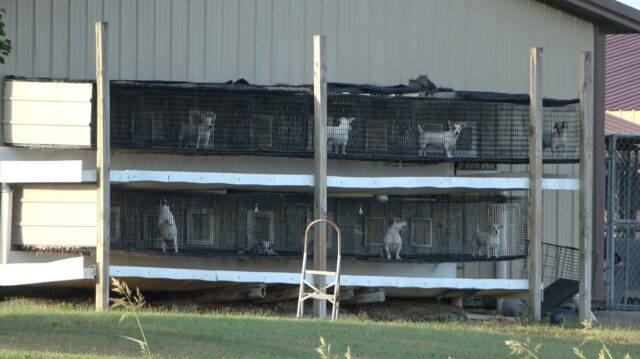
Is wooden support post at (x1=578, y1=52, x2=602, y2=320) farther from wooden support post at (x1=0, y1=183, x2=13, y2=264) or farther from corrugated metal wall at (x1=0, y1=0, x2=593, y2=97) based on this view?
wooden support post at (x1=0, y1=183, x2=13, y2=264)

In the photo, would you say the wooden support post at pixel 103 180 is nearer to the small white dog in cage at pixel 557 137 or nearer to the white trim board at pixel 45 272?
the white trim board at pixel 45 272

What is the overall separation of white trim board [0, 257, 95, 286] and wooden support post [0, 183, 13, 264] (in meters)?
0.22

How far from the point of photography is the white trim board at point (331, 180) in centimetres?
1750

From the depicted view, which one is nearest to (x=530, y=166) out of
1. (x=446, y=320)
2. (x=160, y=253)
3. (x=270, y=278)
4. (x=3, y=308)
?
(x=446, y=320)

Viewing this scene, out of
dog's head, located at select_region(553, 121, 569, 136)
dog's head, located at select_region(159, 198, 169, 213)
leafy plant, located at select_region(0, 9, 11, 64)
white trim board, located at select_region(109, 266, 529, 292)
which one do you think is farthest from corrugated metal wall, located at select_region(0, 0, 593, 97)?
white trim board, located at select_region(109, 266, 529, 292)

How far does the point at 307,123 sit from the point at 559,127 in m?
4.23

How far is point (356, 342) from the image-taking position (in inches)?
537

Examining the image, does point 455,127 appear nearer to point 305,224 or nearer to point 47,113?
point 305,224

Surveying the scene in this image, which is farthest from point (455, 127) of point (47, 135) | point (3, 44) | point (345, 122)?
point (3, 44)

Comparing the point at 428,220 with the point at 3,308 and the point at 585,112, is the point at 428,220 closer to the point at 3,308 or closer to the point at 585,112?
the point at 585,112

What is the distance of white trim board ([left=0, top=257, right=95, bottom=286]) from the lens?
17.0 m

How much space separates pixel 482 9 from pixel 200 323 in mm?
8900

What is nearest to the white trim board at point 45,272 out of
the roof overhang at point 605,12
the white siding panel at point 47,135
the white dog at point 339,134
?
the white siding panel at point 47,135

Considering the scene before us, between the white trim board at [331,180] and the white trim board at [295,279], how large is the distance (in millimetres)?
1298
